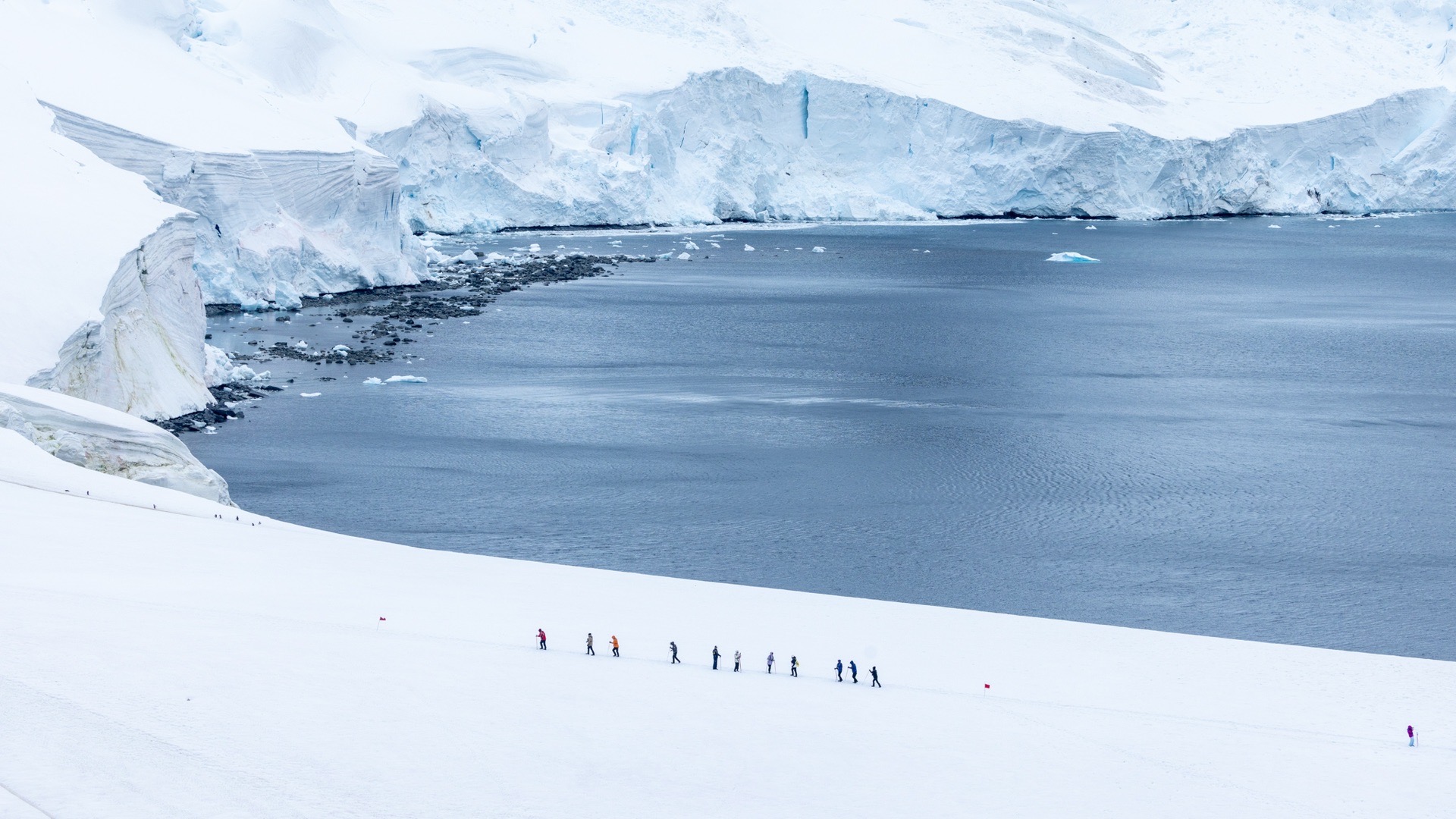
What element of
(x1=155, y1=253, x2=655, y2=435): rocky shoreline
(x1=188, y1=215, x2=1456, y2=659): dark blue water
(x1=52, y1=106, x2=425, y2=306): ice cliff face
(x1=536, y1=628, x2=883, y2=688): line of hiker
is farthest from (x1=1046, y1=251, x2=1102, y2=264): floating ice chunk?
(x1=536, y1=628, x2=883, y2=688): line of hiker

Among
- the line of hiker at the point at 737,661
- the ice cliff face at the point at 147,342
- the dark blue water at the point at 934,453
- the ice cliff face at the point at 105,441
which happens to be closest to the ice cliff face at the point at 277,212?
the dark blue water at the point at 934,453

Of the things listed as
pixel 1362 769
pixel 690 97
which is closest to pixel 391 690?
pixel 1362 769

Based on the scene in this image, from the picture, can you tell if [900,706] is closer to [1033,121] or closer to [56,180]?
[56,180]

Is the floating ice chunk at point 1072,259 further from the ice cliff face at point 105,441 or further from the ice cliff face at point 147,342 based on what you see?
the ice cliff face at point 105,441

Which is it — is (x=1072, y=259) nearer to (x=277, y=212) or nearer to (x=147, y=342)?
(x=277, y=212)

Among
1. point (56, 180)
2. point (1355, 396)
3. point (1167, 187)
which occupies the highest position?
point (1167, 187)

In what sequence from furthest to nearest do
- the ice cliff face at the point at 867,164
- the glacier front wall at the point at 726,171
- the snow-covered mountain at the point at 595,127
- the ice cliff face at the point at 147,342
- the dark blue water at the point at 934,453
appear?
1. the ice cliff face at the point at 867,164
2. the glacier front wall at the point at 726,171
3. the snow-covered mountain at the point at 595,127
4. the ice cliff face at the point at 147,342
5. the dark blue water at the point at 934,453
